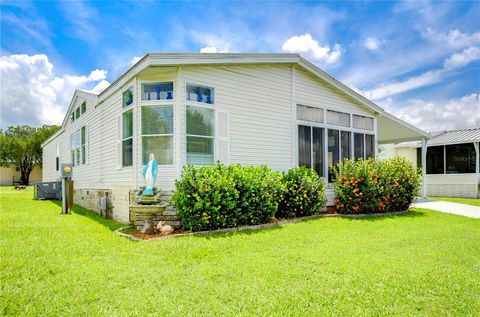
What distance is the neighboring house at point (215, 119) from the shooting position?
740cm

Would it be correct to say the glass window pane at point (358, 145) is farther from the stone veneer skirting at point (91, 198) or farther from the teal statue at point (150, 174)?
the stone veneer skirting at point (91, 198)

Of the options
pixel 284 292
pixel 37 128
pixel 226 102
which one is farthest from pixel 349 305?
pixel 37 128

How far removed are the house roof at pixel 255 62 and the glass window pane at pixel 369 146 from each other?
99cm

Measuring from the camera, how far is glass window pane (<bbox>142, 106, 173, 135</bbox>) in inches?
291

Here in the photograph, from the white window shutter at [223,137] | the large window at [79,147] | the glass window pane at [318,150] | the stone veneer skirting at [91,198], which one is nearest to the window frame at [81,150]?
the large window at [79,147]

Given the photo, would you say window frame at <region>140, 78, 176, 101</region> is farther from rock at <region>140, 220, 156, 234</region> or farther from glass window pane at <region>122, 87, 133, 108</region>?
rock at <region>140, 220, 156, 234</region>

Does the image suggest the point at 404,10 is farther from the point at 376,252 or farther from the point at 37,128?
the point at 37,128

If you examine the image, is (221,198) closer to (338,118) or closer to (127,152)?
(127,152)

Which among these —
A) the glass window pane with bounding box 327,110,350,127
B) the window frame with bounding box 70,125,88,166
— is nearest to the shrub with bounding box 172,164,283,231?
the glass window pane with bounding box 327,110,350,127

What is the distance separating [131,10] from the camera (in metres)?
8.40

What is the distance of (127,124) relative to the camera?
8.15 m

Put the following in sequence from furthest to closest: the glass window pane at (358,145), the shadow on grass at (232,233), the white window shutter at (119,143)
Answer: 1. the glass window pane at (358,145)
2. the white window shutter at (119,143)
3. the shadow on grass at (232,233)

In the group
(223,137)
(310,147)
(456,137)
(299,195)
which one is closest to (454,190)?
(456,137)

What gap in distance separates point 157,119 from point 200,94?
119 centimetres
